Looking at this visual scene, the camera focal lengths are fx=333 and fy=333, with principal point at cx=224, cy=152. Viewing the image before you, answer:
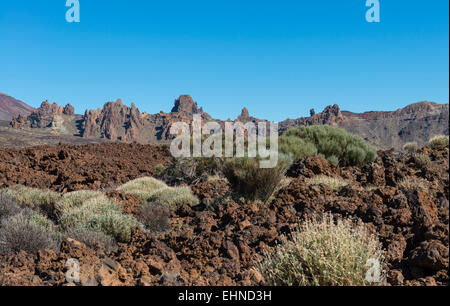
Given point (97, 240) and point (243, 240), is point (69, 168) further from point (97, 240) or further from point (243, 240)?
point (243, 240)

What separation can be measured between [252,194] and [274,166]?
775 mm

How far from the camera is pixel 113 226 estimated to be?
533 centimetres

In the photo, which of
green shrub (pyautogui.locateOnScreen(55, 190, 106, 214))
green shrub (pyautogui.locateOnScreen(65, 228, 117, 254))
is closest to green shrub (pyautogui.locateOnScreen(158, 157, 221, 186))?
green shrub (pyautogui.locateOnScreen(55, 190, 106, 214))

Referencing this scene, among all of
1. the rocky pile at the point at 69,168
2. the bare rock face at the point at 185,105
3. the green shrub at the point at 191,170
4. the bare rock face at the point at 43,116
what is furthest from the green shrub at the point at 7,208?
the bare rock face at the point at 185,105

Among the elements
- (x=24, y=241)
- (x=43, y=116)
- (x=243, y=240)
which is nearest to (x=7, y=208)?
(x=24, y=241)

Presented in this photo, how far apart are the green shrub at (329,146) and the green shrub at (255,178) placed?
13.9 feet

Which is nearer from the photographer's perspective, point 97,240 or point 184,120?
point 97,240

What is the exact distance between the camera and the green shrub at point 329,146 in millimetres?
11938

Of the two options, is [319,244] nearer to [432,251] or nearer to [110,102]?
[432,251]

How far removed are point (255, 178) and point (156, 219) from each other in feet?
7.30

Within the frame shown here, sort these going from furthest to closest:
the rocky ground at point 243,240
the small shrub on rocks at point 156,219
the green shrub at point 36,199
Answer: the green shrub at point 36,199, the small shrub on rocks at point 156,219, the rocky ground at point 243,240

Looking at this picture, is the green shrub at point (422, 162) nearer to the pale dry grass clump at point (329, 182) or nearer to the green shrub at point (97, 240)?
the pale dry grass clump at point (329, 182)

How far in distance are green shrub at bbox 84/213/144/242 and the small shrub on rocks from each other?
49 centimetres

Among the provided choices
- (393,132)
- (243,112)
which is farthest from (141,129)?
(393,132)
